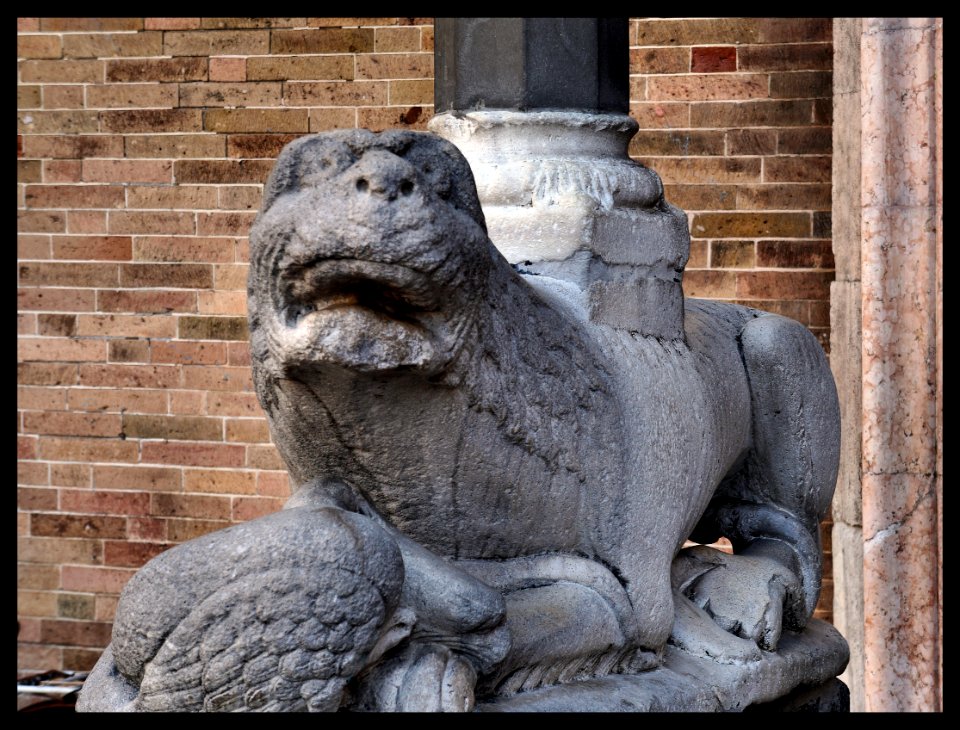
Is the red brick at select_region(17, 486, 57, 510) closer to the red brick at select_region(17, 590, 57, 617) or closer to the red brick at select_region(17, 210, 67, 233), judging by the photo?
the red brick at select_region(17, 590, 57, 617)

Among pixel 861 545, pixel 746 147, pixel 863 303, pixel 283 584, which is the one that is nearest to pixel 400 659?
pixel 283 584

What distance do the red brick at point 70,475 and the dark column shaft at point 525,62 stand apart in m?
3.48

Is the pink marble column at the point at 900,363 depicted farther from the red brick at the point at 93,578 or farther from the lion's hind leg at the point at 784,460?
the red brick at the point at 93,578

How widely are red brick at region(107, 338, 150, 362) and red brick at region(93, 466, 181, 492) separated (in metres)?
0.40

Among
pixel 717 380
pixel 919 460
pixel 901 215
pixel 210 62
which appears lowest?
pixel 919 460

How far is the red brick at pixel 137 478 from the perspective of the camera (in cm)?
531

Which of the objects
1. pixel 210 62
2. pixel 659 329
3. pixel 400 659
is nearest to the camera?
pixel 400 659

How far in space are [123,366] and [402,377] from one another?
3753 millimetres

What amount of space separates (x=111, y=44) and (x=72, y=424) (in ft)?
4.65

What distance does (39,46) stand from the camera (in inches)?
212

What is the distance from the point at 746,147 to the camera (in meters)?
4.84

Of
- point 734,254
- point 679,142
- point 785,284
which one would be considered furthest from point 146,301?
point 785,284

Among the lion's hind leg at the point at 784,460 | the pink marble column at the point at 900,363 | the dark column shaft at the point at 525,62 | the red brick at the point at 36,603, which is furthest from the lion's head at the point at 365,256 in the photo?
the red brick at the point at 36,603
